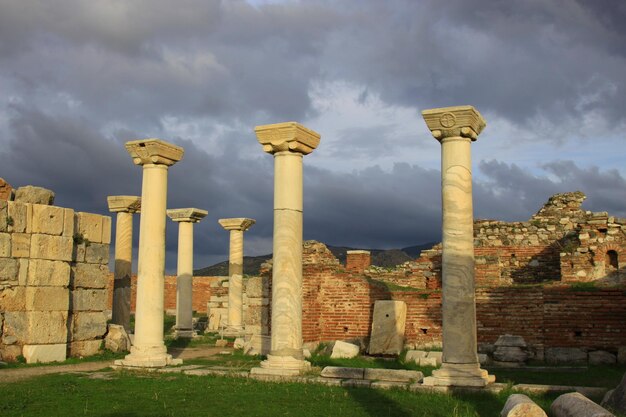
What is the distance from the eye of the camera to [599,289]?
49.7ft

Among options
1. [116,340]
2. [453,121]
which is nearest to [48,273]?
[116,340]

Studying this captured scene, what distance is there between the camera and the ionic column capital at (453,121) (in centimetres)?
1094

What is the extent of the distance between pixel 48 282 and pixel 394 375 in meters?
9.15

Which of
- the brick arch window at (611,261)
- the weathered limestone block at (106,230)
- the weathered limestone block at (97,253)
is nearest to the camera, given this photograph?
the weathered limestone block at (97,253)

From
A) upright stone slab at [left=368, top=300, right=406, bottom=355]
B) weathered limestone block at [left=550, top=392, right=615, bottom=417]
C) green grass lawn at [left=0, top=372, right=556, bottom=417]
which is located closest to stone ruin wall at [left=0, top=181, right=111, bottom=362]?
green grass lawn at [left=0, top=372, right=556, bottom=417]

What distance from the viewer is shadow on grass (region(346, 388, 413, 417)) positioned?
8453mm

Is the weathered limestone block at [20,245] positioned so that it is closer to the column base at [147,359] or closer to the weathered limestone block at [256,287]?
the column base at [147,359]

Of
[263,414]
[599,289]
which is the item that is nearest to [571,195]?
[599,289]

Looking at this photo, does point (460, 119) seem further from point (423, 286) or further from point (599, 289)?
point (423, 286)

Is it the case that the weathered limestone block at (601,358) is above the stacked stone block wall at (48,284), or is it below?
below

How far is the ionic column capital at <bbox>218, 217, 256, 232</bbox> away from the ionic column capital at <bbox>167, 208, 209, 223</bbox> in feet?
5.13

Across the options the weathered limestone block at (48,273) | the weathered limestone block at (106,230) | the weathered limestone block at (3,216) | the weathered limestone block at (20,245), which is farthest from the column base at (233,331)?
the weathered limestone block at (3,216)

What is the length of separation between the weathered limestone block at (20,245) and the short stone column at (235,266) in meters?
10.2

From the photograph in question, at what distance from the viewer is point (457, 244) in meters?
10.9
